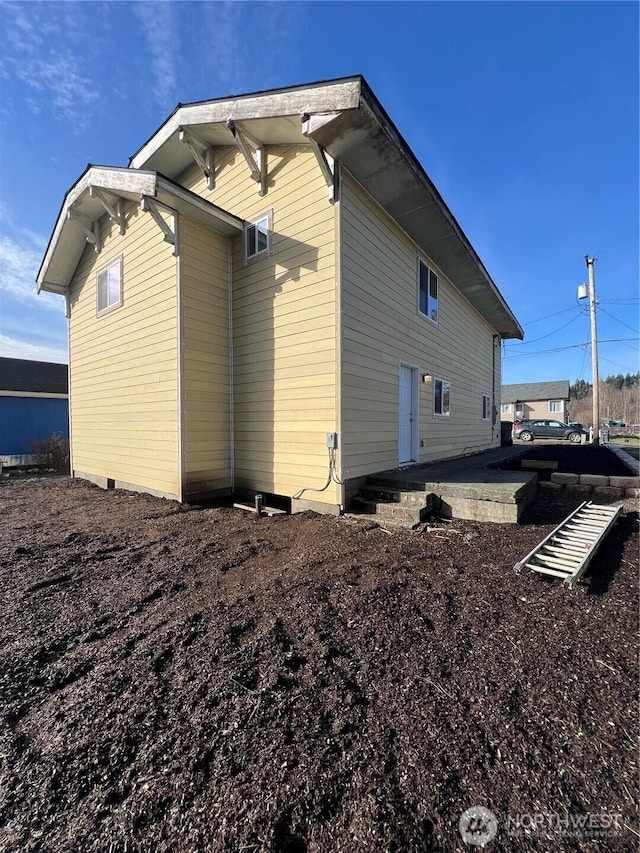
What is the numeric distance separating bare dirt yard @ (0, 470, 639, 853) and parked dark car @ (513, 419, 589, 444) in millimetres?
22918

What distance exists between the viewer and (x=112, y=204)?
7.55 metres

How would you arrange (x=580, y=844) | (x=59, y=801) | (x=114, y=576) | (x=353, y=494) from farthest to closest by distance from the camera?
1. (x=353, y=494)
2. (x=114, y=576)
3. (x=59, y=801)
4. (x=580, y=844)

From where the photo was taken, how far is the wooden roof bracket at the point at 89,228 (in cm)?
815

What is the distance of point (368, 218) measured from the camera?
6.09m

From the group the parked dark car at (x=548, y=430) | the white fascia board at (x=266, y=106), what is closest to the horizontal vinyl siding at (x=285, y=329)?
the white fascia board at (x=266, y=106)

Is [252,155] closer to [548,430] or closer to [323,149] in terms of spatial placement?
[323,149]

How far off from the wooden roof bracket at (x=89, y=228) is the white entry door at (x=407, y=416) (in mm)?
7948

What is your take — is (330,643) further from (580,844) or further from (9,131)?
(9,131)

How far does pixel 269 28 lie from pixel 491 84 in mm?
4527

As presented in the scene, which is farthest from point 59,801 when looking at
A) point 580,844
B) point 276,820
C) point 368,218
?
point 368,218

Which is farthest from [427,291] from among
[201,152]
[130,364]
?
[130,364]

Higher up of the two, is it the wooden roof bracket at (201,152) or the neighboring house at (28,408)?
the wooden roof bracket at (201,152)

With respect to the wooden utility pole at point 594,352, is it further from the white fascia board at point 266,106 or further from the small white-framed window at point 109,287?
the small white-framed window at point 109,287

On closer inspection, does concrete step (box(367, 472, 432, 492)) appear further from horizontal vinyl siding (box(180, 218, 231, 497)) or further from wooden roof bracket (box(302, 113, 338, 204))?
wooden roof bracket (box(302, 113, 338, 204))
